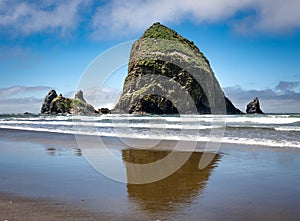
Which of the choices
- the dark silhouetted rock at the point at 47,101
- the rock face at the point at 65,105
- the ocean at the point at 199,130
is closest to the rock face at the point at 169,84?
the rock face at the point at 65,105

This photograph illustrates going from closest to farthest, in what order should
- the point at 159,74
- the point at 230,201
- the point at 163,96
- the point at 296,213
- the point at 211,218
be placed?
the point at 211,218 < the point at 296,213 < the point at 230,201 < the point at 163,96 < the point at 159,74

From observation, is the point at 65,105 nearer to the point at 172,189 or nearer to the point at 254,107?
the point at 254,107

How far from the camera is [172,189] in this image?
5.77 metres

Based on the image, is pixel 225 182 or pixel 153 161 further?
pixel 153 161

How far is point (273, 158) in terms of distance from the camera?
9.55 m

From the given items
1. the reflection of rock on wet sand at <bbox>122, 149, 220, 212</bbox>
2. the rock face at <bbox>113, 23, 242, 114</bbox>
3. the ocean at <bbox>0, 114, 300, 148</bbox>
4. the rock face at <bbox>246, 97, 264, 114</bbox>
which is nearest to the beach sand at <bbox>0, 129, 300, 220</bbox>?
the reflection of rock on wet sand at <bbox>122, 149, 220, 212</bbox>

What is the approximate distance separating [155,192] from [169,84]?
91584 millimetres

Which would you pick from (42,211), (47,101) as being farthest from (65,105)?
(42,211)

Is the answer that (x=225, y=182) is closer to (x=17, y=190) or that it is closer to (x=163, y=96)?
(x=17, y=190)

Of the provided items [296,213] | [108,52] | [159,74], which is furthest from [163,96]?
[296,213]

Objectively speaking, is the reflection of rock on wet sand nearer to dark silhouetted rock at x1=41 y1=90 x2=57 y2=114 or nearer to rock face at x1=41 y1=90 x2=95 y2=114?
rock face at x1=41 y1=90 x2=95 y2=114

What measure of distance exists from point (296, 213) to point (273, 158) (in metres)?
5.46

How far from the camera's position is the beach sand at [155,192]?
4309 mm

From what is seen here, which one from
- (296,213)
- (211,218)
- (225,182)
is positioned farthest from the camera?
(225,182)
